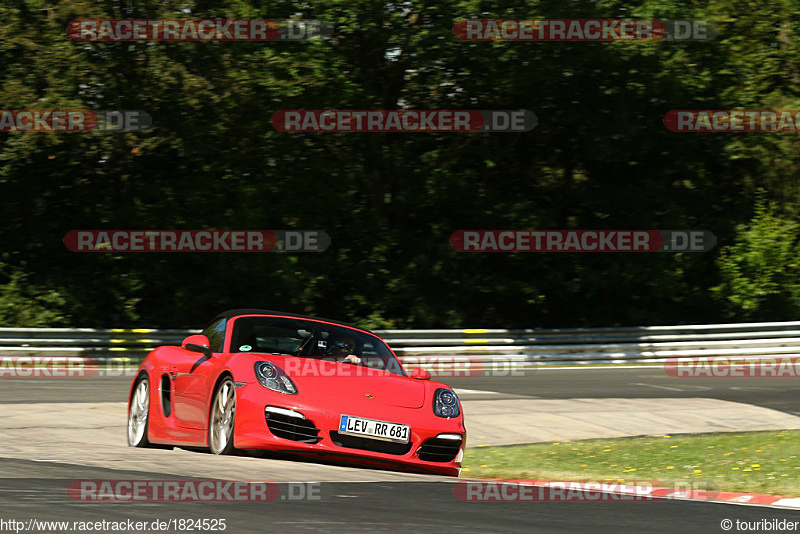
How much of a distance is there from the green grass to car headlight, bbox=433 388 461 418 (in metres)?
0.81

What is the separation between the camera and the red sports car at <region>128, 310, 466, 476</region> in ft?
27.4

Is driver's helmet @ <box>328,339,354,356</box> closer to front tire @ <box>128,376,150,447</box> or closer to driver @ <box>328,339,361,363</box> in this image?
driver @ <box>328,339,361,363</box>

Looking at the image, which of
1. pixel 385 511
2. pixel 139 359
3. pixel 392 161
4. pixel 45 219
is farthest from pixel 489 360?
pixel 385 511

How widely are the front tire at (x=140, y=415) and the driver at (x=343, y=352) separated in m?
1.98

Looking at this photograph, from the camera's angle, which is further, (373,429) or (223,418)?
(223,418)

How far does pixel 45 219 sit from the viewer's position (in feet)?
85.5

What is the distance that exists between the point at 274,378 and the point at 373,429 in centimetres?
83

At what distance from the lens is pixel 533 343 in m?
24.7

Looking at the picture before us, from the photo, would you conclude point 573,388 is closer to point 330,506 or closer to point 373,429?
point 373,429

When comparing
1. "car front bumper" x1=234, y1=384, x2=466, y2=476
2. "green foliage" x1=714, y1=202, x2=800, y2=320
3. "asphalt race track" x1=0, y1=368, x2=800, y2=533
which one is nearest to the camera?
"asphalt race track" x1=0, y1=368, x2=800, y2=533

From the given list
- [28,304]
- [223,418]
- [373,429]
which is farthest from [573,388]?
[28,304]

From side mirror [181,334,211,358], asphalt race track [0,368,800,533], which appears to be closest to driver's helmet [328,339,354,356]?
side mirror [181,334,211,358]

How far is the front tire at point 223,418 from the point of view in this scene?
8547mm

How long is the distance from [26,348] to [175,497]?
17.6 m
